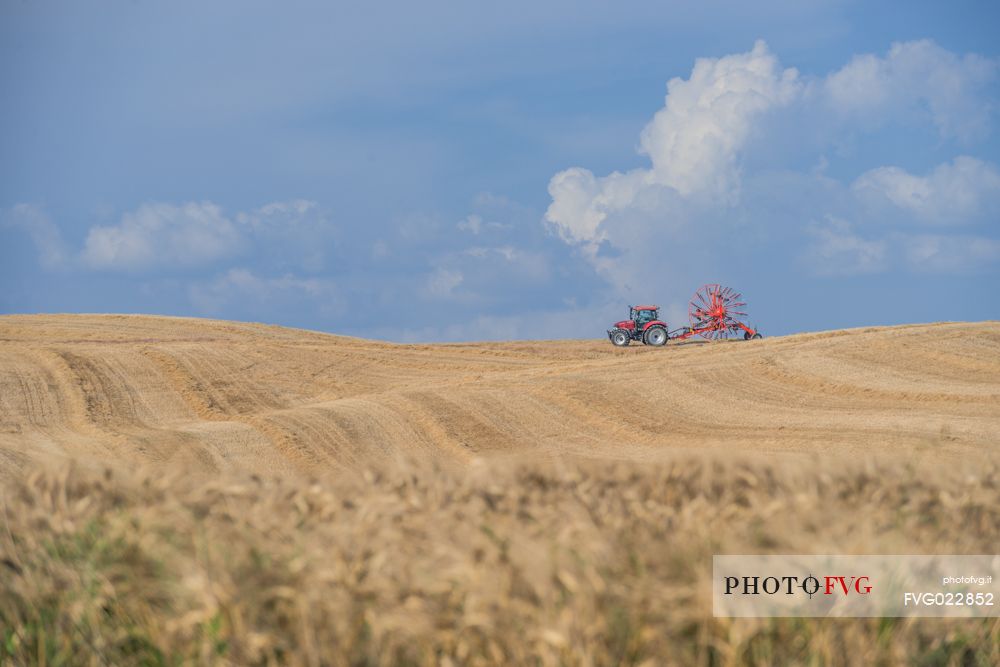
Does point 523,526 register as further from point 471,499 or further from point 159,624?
point 159,624

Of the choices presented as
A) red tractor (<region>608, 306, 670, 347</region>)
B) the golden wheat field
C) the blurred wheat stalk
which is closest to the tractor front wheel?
red tractor (<region>608, 306, 670, 347</region>)

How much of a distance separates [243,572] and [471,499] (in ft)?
2.88

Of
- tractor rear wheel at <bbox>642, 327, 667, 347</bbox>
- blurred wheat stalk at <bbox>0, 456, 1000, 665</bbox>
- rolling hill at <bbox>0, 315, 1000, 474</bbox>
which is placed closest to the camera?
blurred wheat stalk at <bbox>0, 456, 1000, 665</bbox>

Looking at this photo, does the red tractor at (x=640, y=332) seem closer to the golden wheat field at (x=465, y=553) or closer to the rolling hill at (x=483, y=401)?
the rolling hill at (x=483, y=401)

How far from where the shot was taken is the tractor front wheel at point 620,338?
32.3m

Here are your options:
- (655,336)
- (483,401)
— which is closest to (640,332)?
(655,336)

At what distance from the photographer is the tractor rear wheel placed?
32.3 metres

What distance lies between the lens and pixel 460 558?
3.16 meters

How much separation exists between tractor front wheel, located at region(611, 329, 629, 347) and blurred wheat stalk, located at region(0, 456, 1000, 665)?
91.9 ft

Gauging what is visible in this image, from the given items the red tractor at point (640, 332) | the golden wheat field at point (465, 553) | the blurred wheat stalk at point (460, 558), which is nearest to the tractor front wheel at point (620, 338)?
the red tractor at point (640, 332)

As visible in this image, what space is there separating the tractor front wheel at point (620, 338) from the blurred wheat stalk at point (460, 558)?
28017 millimetres

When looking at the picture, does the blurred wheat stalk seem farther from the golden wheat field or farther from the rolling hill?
the rolling hill

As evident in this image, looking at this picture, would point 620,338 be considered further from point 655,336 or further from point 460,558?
point 460,558

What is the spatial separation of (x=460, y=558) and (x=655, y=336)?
29.8 m
